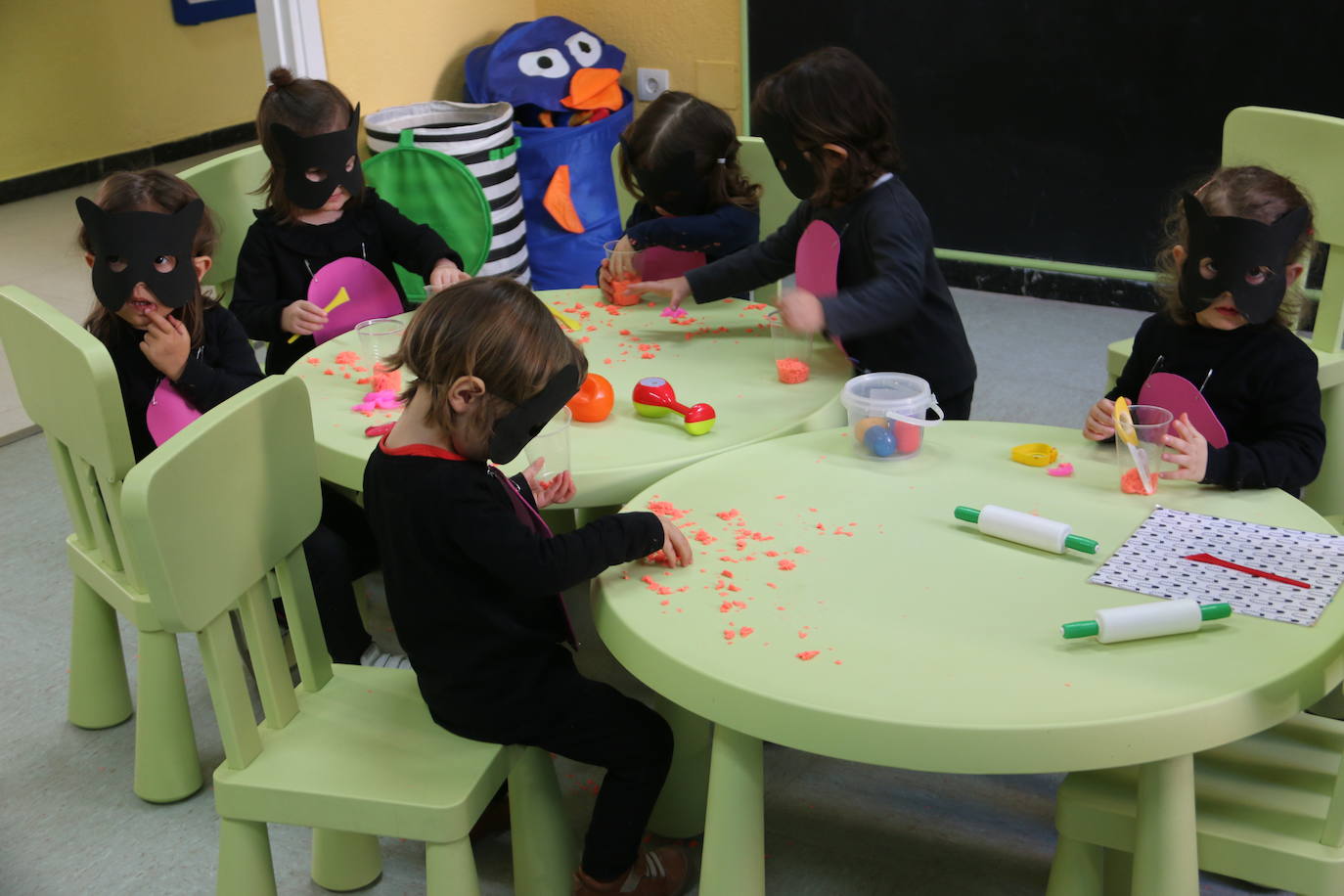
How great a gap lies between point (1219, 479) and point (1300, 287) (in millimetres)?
568

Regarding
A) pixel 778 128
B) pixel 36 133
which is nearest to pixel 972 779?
pixel 778 128

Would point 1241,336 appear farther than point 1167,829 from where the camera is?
Yes

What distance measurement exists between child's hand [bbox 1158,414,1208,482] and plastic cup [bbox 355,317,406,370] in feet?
4.13

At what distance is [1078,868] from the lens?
154 centimetres

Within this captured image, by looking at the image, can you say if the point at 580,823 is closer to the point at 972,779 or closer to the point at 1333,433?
the point at 972,779

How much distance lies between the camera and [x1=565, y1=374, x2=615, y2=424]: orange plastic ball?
1.95 m

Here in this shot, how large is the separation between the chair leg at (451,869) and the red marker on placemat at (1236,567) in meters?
0.91

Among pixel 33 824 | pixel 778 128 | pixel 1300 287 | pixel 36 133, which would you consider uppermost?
pixel 778 128

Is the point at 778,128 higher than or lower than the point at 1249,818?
higher

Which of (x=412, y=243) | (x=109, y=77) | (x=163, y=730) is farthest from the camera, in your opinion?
(x=109, y=77)

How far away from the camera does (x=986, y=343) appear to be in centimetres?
386

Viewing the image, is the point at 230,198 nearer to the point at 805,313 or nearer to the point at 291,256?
the point at 291,256

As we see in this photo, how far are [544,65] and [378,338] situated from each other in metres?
2.25

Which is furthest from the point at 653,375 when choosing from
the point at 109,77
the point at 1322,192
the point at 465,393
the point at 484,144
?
the point at 109,77
